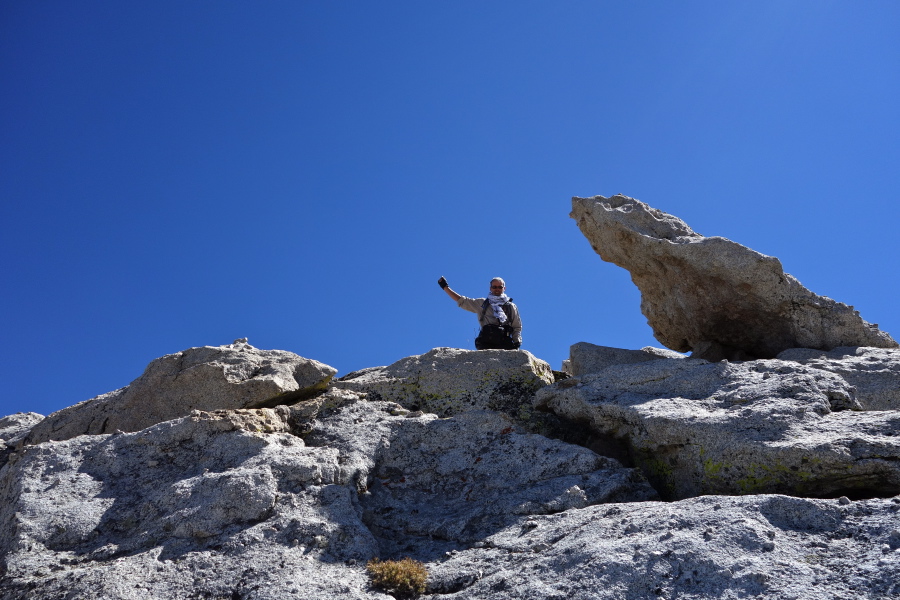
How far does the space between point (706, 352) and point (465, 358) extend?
6.40 meters

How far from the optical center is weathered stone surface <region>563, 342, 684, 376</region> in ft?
49.1

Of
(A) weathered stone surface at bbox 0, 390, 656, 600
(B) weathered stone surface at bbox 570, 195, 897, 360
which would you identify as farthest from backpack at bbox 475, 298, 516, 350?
(B) weathered stone surface at bbox 570, 195, 897, 360

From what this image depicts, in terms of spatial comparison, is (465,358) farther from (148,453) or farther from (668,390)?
(148,453)

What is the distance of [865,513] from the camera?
7328 mm

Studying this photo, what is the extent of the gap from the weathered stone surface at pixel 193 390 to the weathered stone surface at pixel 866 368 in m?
9.82

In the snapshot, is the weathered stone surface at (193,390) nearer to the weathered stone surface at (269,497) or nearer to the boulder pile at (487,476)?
the boulder pile at (487,476)

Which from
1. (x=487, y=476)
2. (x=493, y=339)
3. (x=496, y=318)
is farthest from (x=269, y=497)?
(x=496, y=318)

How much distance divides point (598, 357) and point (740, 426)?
5.53 m

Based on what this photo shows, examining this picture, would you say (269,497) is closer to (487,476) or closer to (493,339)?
(487,476)

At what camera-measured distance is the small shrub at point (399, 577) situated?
7.55m

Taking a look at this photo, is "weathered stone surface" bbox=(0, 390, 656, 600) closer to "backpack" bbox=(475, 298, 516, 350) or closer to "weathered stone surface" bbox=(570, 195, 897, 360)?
"backpack" bbox=(475, 298, 516, 350)

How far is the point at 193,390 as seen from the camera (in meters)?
13.8

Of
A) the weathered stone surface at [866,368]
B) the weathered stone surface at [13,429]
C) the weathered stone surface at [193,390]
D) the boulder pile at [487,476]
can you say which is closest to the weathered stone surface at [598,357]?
the boulder pile at [487,476]

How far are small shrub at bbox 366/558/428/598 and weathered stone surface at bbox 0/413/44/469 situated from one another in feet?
32.3
